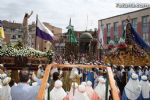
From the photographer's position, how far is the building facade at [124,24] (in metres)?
46.7

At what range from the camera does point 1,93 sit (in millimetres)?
7816

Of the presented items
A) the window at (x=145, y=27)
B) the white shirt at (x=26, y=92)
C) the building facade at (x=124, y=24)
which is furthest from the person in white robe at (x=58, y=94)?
the window at (x=145, y=27)

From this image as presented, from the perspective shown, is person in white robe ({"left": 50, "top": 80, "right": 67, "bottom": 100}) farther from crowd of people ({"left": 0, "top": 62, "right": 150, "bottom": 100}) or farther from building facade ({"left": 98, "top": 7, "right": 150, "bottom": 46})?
building facade ({"left": 98, "top": 7, "right": 150, "bottom": 46})

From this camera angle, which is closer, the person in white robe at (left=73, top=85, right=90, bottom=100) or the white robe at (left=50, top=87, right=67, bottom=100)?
the person in white robe at (left=73, top=85, right=90, bottom=100)

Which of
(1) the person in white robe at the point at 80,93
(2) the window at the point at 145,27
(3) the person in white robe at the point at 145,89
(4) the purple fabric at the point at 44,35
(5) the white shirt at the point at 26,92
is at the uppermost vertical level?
(2) the window at the point at 145,27

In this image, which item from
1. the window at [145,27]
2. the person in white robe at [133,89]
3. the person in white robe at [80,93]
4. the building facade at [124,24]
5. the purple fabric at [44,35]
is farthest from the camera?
the building facade at [124,24]

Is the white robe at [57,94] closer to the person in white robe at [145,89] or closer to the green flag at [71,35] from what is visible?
the person in white robe at [145,89]

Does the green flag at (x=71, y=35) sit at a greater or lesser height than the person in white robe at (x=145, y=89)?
greater

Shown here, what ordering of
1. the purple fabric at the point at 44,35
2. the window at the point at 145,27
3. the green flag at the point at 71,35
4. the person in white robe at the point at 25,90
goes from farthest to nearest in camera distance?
the window at the point at 145,27
the green flag at the point at 71,35
the purple fabric at the point at 44,35
the person in white robe at the point at 25,90

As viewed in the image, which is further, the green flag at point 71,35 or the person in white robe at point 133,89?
the green flag at point 71,35

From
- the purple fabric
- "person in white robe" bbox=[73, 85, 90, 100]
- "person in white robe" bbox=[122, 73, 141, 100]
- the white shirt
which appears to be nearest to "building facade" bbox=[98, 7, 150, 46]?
the purple fabric

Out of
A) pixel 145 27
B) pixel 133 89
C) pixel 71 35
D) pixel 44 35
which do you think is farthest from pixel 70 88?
pixel 145 27

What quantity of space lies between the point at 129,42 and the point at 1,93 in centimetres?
1343

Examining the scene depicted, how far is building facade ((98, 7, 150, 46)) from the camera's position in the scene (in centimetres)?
4666
